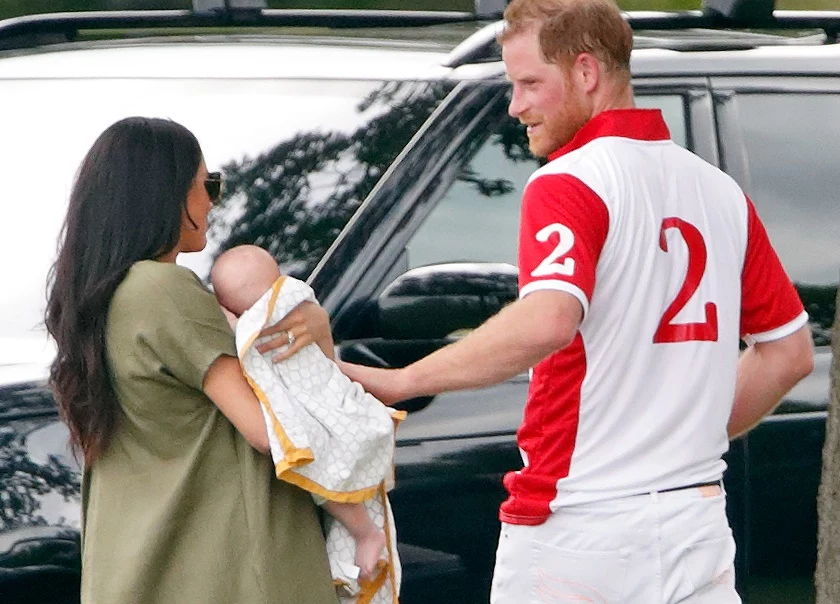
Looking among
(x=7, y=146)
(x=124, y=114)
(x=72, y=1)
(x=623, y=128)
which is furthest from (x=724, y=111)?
(x=72, y=1)

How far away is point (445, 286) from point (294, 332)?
2.53ft

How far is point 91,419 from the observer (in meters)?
2.63

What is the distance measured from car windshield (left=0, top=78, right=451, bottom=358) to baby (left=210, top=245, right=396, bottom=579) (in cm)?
71

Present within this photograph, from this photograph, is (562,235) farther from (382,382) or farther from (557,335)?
(382,382)

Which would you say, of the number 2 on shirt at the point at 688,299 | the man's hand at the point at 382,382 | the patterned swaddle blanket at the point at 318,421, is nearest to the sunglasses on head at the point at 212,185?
the patterned swaddle blanket at the point at 318,421

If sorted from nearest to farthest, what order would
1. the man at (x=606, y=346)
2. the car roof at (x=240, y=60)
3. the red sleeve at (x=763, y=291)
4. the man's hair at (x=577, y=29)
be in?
the man at (x=606, y=346), the man's hair at (x=577, y=29), the red sleeve at (x=763, y=291), the car roof at (x=240, y=60)

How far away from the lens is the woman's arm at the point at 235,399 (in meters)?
2.57

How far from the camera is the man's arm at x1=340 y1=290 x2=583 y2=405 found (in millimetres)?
2596

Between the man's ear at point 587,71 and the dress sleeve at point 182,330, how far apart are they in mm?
762

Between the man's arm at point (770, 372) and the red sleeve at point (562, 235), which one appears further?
the man's arm at point (770, 372)

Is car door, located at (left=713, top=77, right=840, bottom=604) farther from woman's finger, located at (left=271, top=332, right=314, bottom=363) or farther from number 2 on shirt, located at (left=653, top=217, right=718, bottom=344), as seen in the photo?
woman's finger, located at (left=271, top=332, right=314, bottom=363)

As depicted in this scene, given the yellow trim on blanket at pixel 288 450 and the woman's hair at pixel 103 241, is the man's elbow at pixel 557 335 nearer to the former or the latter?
the yellow trim on blanket at pixel 288 450

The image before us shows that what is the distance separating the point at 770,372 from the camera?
3.04 m

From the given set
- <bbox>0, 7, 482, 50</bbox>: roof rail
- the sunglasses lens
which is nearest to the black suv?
<bbox>0, 7, 482, 50</bbox>: roof rail
